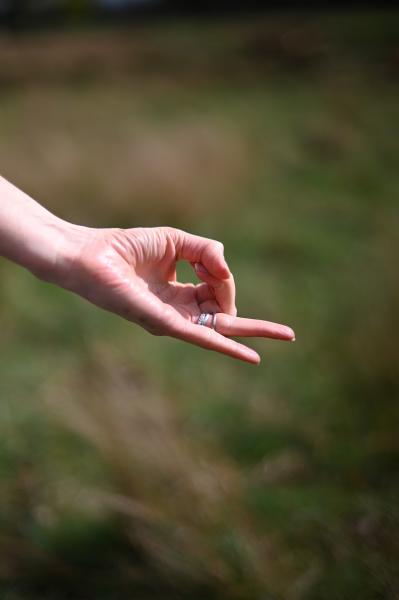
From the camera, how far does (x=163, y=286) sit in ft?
6.31

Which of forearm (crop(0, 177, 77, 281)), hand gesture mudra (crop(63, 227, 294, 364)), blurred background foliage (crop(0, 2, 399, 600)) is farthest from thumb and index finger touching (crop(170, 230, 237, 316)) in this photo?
blurred background foliage (crop(0, 2, 399, 600))

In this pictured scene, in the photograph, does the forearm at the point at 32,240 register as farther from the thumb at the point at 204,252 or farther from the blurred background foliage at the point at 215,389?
the blurred background foliage at the point at 215,389

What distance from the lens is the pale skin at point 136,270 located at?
62.4 inches

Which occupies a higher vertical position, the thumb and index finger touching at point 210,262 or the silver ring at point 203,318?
the thumb and index finger touching at point 210,262

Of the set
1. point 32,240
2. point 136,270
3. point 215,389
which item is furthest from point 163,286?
point 215,389

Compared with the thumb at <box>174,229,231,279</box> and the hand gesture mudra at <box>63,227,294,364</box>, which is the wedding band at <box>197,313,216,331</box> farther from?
the thumb at <box>174,229,231,279</box>

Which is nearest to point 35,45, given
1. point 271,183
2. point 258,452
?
point 271,183

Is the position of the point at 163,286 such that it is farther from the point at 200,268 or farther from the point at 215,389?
the point at 215,389

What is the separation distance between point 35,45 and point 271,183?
522 inches

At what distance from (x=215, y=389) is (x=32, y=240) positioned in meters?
2.60

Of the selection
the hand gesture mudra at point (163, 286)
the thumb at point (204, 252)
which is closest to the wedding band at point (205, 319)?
the hand gesture mudra at point (163, 286)

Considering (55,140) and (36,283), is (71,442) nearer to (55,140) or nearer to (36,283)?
(36,283)

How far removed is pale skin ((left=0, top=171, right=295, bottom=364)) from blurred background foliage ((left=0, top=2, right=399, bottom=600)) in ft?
3.84

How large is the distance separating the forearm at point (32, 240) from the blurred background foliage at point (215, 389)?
1366mm
